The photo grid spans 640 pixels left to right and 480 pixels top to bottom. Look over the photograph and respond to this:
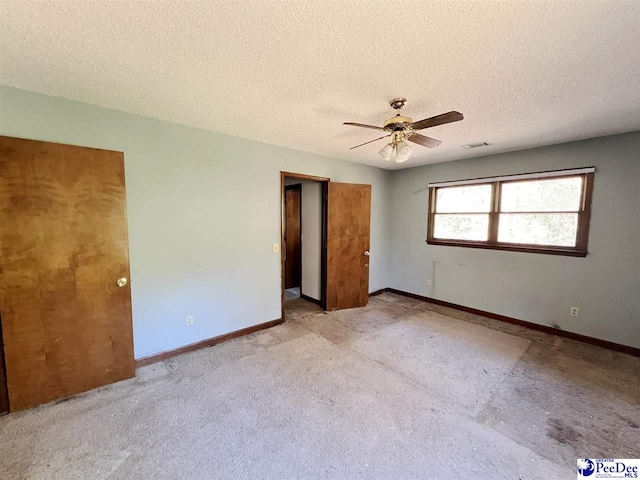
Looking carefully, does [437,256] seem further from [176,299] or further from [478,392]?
[176,299]

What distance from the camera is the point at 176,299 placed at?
2.69 m

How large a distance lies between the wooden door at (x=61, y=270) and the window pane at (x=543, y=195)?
4577 millimetres

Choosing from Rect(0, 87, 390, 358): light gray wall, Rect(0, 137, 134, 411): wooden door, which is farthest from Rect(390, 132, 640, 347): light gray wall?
Rect(0, 137, 134, 411): wooden door

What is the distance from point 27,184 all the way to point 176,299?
1445 millimetres

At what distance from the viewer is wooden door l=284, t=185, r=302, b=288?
5195 millimetres

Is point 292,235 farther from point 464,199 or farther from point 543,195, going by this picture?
point 543,195

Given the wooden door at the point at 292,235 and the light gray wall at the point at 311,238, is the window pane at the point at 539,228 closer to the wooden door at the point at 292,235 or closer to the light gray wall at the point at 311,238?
the light gray wall at the point at 311,238

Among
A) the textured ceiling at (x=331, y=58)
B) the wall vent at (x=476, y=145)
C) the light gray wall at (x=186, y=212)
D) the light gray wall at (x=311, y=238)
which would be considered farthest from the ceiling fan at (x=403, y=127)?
the light gray wall at (x=311, y=238)

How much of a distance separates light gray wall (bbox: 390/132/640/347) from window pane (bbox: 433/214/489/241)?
0.69 feet

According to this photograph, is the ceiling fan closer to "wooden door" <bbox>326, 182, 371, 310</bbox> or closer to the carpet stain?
"wooden door" <bbox>326, 182, 371, 310</bbox>

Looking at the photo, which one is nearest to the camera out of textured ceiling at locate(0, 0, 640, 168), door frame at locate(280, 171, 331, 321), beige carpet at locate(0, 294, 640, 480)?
textured ceiling at locate(0, 0, 640, 168)

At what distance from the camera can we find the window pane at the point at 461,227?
3.91 metres

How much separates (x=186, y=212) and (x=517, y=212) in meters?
4.17

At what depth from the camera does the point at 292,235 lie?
17.3 ft
